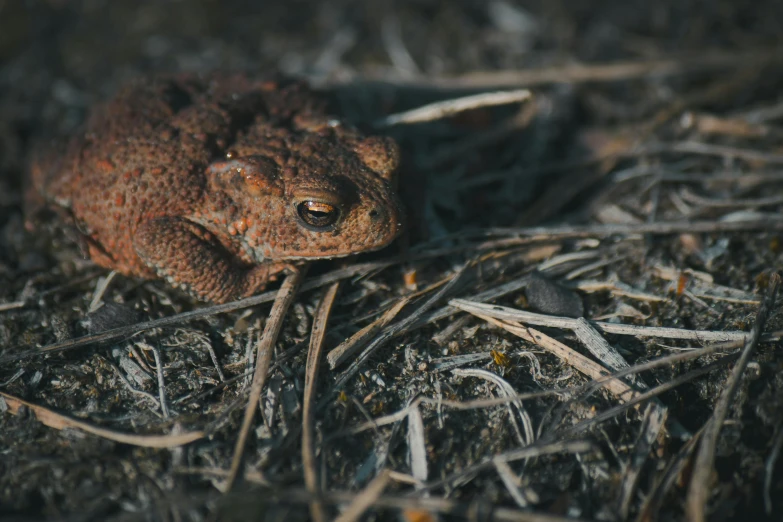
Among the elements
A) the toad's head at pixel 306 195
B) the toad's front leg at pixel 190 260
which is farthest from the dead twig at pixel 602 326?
the toad's front leg at pixel 190 260

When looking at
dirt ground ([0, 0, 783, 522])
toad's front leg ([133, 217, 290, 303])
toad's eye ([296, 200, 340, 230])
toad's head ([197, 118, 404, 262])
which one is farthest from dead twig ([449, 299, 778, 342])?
toad's front leg ([133, 217, 290, 303])

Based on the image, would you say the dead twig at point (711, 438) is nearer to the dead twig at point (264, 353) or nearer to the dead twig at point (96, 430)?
the dead twig at point (264, 353)

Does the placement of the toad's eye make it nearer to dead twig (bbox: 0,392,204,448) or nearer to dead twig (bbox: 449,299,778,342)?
dead twig (bbox: 449,299,778,342)

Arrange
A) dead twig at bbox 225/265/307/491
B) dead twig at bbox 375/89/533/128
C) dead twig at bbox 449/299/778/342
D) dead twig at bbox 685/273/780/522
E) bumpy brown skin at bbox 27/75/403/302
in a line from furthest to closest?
dead twig at bbox 375/89/533/128
bumpy brown skin at bbox 27/75/403/302
dead twig at bbox 449/299/778/342
dead twig at bbox 225/265/307/491
dead twig at bbox 685/273/780/522

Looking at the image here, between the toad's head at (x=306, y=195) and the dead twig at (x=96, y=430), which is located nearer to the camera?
the dead twig at (x=96, y=430)

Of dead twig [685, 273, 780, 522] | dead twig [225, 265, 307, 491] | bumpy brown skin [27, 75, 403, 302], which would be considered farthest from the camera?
bumpy brown skin [27, 75, 403, 302]

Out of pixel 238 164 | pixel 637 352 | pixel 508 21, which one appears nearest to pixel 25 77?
pixel 238 164
